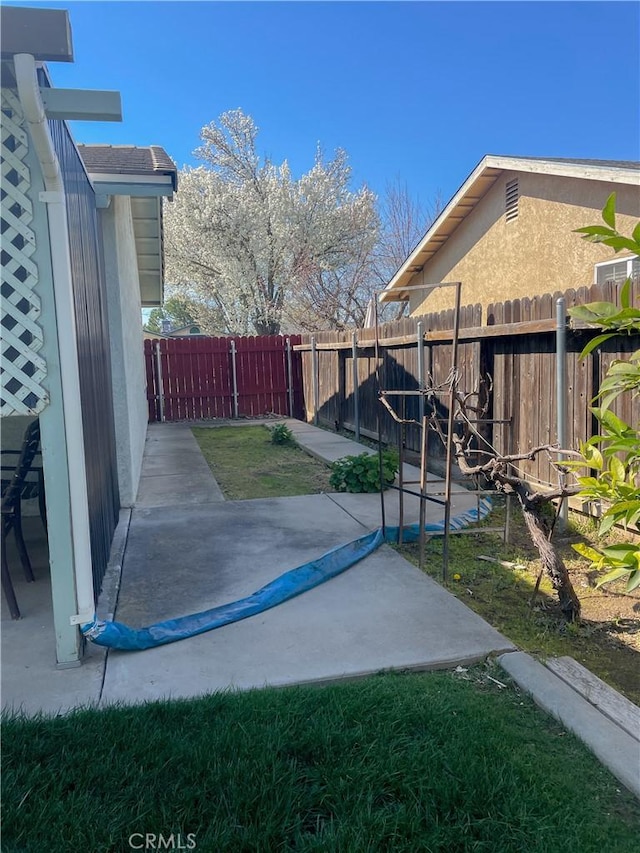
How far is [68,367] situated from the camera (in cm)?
289

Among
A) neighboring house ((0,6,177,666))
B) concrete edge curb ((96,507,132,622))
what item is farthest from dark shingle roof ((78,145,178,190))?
concrete edge curb ((96,507,132,622))

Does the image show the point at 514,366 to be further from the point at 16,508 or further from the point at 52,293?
the point at 16,508

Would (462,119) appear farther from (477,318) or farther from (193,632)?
(193,632)

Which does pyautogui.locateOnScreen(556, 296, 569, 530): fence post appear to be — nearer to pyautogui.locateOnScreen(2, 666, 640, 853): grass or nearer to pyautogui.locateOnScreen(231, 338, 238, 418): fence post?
pyautogui.locateOnScreen(2, 666, 640, 853): grass

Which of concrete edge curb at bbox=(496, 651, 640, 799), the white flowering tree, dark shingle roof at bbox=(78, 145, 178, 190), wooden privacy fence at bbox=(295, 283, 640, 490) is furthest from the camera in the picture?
the white flowering tree

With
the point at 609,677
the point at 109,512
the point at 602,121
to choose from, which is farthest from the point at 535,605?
the point at 602,121

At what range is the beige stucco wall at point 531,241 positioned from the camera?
870 centimetres

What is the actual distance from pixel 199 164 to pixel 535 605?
893 inches

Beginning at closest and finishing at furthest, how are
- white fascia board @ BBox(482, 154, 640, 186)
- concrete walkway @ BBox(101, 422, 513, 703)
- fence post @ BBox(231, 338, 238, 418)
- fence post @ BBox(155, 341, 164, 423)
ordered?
concrete walkway @ BBox(101, 422, 513, 703), white fascia board @ BBox(482, 154, 640, 186), fence post @ BBox(155, 341, 164, 423), fence post @ BBox(231, 338, 238, 418)

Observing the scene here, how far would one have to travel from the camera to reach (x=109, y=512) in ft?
15.4

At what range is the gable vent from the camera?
34.6 feet

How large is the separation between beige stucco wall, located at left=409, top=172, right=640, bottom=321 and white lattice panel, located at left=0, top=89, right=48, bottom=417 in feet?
23.6

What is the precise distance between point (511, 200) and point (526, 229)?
79 centimetres

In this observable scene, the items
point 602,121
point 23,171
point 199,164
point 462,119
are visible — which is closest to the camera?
point 23,171
